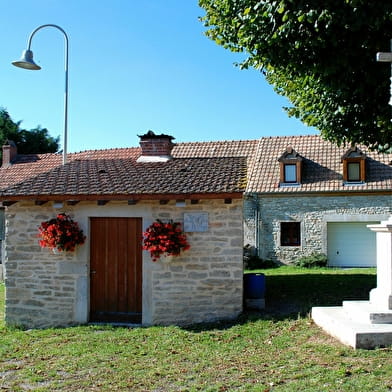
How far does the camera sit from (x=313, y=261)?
60.7 feet

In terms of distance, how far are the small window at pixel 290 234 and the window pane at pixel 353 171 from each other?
284cm

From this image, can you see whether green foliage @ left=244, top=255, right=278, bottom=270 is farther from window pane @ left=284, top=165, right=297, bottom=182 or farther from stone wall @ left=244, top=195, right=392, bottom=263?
window pane @ left=284, top=165, right=297, bottom=182

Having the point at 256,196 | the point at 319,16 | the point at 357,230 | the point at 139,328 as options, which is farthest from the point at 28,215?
the point at 357,230

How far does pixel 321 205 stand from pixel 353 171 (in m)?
1.93

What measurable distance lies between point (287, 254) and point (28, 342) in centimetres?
1320


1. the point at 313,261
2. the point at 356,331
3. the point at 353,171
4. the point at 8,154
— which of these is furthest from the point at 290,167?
the point at 8,154

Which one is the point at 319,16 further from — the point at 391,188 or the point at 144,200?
the point at 391,188

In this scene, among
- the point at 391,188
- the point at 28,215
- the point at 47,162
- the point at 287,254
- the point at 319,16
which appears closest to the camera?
the point at 319,16

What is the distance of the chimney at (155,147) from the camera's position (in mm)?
11227

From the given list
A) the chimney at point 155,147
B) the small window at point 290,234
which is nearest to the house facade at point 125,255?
the chimney at point 155,147

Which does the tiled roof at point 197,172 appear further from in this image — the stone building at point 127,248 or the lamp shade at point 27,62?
the lamp shade at point 27,62

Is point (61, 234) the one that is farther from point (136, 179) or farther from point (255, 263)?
point (255, 263)

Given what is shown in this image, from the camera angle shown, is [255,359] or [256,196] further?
[256,196]

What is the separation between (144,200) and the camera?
8867mm
